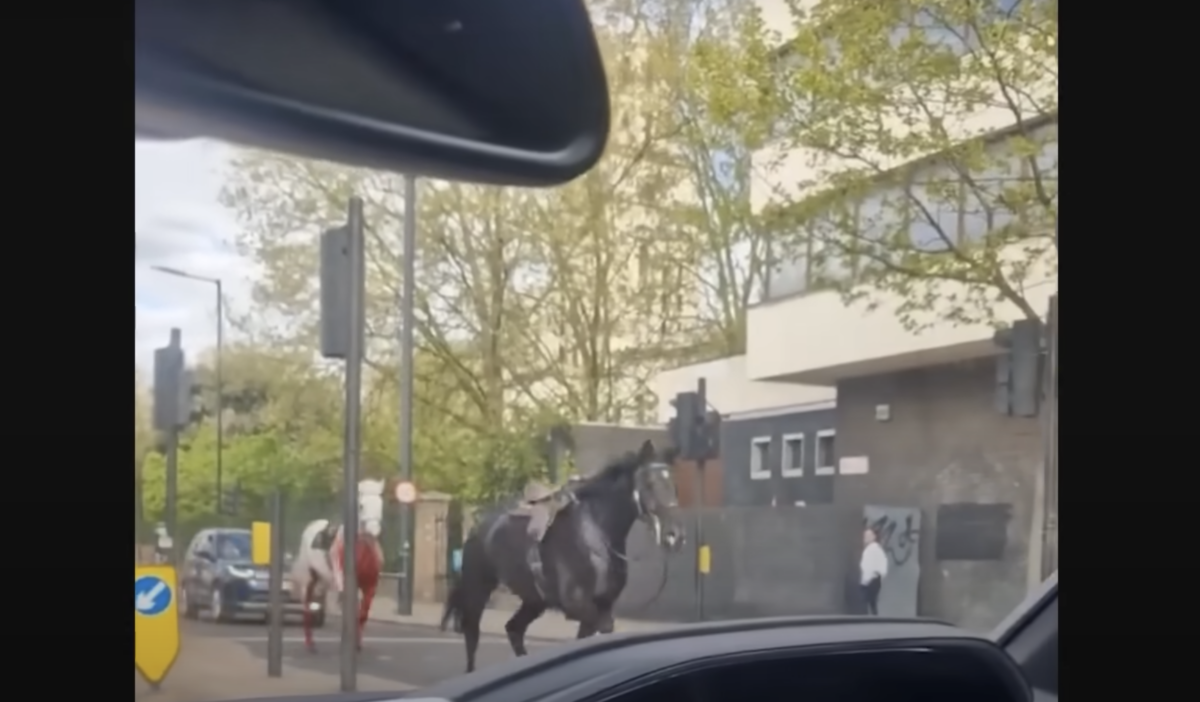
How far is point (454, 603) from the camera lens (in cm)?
164

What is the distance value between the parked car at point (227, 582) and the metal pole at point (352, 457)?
0.12ft

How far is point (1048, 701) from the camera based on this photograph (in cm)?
158

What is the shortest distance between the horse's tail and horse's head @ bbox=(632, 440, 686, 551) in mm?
282

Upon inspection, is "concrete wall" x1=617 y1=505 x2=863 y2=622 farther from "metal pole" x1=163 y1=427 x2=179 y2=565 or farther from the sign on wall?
"metal pole" x1=163 y1=427 x2=179 y2=565

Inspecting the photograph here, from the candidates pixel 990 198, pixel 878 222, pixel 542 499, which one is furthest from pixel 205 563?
pixel 990 198

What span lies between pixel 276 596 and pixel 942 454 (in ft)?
3.70

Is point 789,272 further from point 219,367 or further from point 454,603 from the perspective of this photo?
point 219,367

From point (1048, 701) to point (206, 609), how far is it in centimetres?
93

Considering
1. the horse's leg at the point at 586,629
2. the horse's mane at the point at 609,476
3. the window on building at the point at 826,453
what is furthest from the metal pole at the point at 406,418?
the window on building at the point at 826,453

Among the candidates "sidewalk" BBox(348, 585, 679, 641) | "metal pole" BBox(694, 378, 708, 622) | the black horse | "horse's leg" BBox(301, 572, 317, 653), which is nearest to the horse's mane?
the black horse

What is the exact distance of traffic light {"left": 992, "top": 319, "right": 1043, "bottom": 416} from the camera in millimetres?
1941

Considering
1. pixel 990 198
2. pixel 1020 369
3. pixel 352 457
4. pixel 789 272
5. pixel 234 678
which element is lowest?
pixel 234 678

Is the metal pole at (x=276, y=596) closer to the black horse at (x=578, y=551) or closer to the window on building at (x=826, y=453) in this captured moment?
the black horse at (x=578, y=551)
